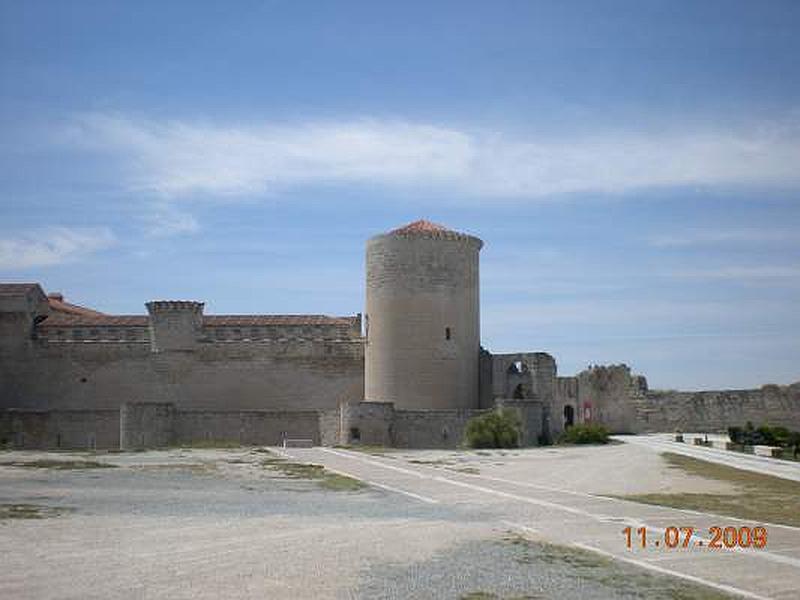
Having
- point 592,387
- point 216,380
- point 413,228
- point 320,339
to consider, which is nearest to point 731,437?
point 592,387

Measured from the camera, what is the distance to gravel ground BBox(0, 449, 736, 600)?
750 cm

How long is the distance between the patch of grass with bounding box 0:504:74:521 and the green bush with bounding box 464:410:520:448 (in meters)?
16.3

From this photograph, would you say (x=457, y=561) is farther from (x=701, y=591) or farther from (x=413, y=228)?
(x=413, y=228)

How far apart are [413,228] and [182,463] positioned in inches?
512

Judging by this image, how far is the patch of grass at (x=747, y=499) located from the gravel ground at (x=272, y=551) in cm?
331

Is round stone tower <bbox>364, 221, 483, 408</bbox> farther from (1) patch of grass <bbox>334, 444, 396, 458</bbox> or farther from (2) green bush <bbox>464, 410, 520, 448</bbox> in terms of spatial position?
(2) green bush <bbox>464, 410, 520, 448</bbox>

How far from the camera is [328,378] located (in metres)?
34.3

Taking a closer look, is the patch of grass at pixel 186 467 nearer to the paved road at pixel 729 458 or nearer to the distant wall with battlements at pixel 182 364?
the paved road at pixel 729 458

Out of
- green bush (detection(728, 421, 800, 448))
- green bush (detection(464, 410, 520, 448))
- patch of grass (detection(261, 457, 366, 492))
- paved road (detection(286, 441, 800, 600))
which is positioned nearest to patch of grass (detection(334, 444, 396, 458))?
green bush (detection(464, 410, 520, 448))

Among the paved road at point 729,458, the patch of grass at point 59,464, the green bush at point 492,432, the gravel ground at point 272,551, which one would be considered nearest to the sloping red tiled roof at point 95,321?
the patch of grass at point 59,464

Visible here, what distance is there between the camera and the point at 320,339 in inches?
1364

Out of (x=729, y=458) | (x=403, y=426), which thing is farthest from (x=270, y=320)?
(x=729, y=458)
